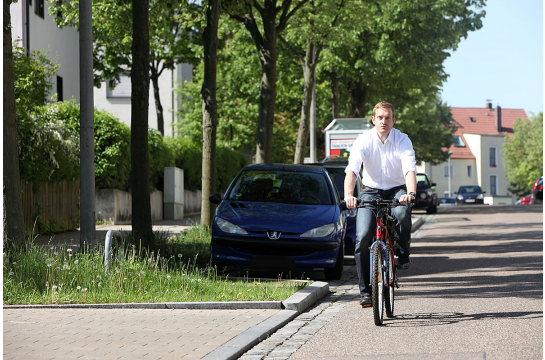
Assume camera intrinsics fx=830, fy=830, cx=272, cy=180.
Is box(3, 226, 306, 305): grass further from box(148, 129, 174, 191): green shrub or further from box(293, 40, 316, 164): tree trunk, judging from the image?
box(293, 40, 316, 164): tree trunk

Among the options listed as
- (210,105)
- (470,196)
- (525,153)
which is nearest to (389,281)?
(210,105)

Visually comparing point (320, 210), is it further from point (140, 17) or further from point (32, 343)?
point (32, 343)

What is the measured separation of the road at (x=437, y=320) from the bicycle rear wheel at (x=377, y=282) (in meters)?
0.15

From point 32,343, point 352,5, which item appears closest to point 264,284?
point 32,343

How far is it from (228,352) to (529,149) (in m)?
77.7

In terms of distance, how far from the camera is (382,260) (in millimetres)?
7234

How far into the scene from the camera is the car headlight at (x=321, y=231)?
1063 centimetres

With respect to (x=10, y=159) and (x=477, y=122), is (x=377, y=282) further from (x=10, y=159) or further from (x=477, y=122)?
(x=477, y=122)

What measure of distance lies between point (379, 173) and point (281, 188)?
4.38 meters

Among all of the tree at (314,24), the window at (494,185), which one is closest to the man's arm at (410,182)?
the tree at (314,24)

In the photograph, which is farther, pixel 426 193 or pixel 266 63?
pixel 426 193

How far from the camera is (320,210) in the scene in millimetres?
11219

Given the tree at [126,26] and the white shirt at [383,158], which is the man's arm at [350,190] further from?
the tree at [126,26]

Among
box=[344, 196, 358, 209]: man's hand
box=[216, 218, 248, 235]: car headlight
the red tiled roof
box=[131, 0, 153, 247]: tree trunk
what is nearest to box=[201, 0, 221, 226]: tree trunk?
box=[131, 0, 153, 247]: tree trunk
